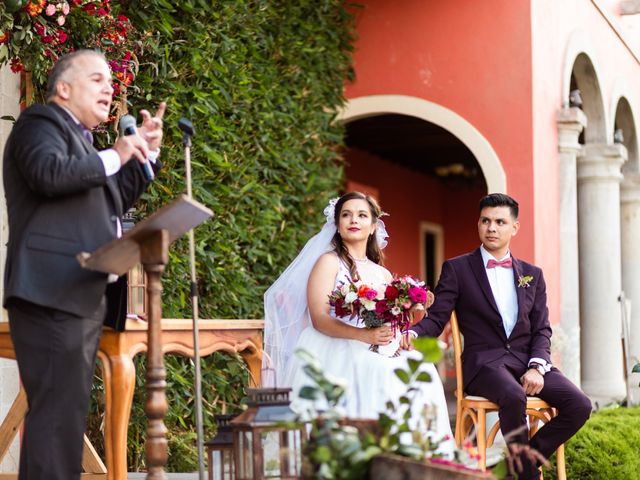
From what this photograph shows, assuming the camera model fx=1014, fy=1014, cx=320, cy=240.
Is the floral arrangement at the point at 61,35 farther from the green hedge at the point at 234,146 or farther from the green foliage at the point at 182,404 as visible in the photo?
the green foliage at the point at 182,404

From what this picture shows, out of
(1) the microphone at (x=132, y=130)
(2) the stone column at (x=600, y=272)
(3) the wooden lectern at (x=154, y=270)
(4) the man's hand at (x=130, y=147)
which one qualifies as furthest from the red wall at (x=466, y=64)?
(3) the wooden lectern at (x=154, y=270)

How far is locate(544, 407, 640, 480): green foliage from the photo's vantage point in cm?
611

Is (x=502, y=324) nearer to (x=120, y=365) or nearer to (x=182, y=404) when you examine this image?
(x=182, y=404)

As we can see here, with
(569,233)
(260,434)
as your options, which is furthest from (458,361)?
(569,233)

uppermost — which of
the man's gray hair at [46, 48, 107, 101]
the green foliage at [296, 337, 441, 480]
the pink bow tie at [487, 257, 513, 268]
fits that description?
the man's gray hair at [46, 48, 107, 101]

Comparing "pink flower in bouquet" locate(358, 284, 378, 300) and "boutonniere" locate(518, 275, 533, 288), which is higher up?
"boutonniere" locate(518, 275, 533, 288)

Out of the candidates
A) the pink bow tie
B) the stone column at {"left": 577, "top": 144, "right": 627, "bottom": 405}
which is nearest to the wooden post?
the pink bow tie

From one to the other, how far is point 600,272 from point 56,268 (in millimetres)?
8647

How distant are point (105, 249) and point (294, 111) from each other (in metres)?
5.06

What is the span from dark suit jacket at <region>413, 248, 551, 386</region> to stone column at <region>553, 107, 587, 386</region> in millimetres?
3760

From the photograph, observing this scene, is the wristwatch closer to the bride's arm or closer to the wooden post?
the bride's arm

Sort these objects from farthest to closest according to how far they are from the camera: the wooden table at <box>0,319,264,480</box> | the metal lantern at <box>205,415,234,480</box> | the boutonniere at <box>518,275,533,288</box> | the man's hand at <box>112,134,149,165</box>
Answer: the boutonniere at <box>518,275,533,288</box>, the wooden table at <box>0,319,264,480</box>, the metal lantern at <box>205,415,234,480</box>, the man's hand at <box>112,134,149,165</box>

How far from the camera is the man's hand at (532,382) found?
517 centimetres

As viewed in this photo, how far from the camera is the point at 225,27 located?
6852mm
